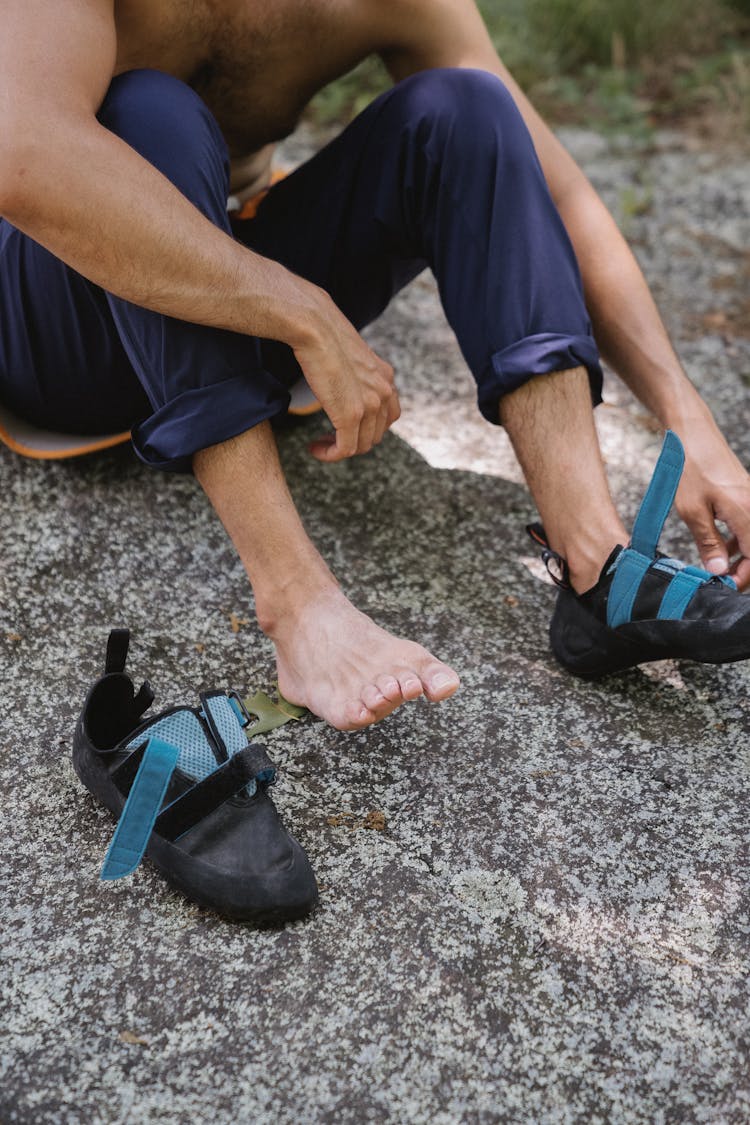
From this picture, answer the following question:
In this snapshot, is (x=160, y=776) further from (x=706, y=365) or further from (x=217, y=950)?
(x=706, y=365)

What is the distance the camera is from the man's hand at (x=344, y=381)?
1547 millimetres

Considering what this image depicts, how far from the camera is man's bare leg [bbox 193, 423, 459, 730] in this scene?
1.47 m

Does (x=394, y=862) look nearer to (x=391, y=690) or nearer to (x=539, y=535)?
(x=391, y=690)

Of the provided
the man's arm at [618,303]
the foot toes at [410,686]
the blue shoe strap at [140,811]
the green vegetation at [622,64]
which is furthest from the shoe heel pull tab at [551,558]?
the green vegetation at [622,64]

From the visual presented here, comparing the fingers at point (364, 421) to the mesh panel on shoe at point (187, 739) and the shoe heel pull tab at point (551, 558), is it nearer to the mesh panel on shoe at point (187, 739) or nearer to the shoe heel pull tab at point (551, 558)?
the shoe heel pull tab at point (551, 558)

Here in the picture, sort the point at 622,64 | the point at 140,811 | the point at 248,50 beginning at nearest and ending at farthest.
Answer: the point at 140,811 < the point at 248,50 < the point at 622,64

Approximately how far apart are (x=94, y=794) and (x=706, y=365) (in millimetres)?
1788

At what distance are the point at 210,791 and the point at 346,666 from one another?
0.94 feet

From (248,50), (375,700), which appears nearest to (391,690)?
(375,700)

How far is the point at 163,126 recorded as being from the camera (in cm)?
148

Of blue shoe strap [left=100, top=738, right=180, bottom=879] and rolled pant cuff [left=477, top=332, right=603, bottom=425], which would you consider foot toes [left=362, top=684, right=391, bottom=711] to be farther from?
rolled pant cuff [left=477, top=332, right=603, bottom=425]

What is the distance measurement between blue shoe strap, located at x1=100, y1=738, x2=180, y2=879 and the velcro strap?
0.04m

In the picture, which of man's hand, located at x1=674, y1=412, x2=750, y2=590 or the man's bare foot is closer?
the man's bare foot

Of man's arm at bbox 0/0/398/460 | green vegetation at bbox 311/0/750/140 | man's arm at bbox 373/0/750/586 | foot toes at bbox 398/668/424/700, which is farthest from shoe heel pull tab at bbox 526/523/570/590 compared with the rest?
green vegetation at bbox 311/0/750/140
